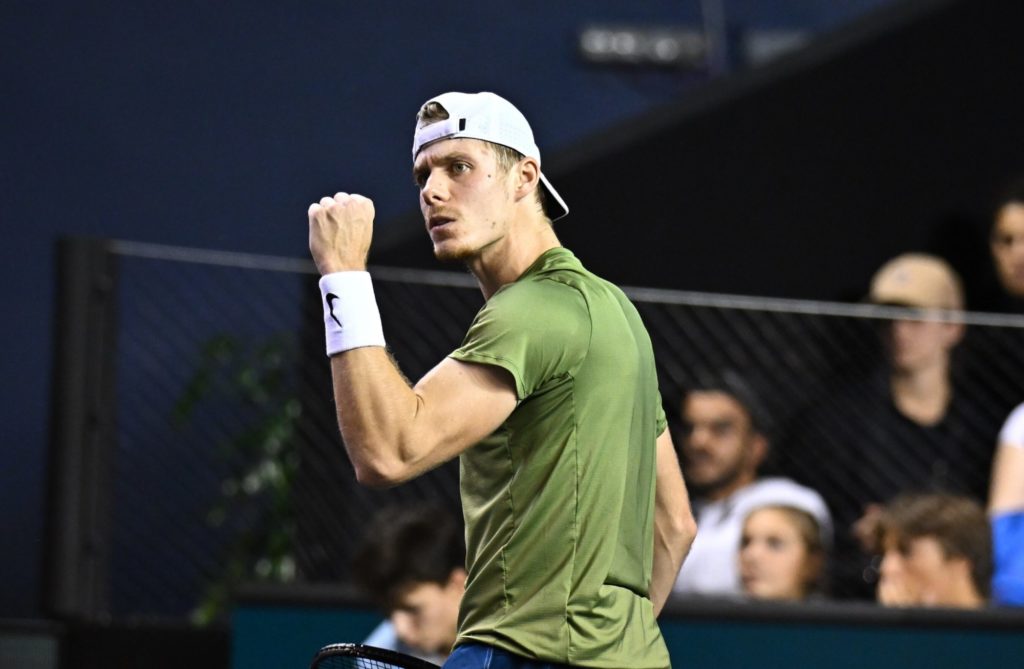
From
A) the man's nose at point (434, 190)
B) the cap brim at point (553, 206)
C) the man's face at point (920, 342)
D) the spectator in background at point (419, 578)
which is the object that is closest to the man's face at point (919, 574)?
the man's face at point (920, 342)

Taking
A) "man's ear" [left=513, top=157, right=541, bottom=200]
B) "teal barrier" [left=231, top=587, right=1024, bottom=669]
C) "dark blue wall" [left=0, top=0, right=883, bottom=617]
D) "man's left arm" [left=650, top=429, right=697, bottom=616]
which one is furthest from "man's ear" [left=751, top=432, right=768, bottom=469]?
"dark blue wall" [left=0, top=0, right=883, bottom=617]

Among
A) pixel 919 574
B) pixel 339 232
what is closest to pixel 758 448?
pixel 919 574

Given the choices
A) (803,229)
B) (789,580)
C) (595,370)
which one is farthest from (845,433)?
(595,370)

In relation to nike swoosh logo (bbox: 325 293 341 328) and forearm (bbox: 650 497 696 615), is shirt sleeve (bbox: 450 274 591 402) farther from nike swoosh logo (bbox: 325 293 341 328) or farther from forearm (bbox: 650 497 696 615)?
forearm (bbox: 650 497 696 615)

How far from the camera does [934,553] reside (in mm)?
5078

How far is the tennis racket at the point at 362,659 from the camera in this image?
8.54 feet

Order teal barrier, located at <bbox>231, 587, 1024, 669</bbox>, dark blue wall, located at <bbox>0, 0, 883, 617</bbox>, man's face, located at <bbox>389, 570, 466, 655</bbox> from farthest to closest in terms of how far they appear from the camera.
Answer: dark blue wall, located at <bbox>0, 0, 883, 617</bbox>, teal barrier, located at <bbox>231, 587, 1024, 669</bbox>, man's face, located at <bbox>389, 570, 466, 655</bbox>

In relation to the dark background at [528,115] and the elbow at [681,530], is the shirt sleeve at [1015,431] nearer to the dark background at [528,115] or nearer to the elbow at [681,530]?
the dark background at [528,115]

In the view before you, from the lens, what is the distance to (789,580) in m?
5.23

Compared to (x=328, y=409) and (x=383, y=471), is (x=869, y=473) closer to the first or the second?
(x=328, y=409)

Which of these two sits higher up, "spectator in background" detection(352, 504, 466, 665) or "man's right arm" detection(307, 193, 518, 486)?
"spectator in background" detection(352, 504, 466, 665)

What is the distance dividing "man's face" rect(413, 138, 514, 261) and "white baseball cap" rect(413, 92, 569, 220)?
0.05 feet

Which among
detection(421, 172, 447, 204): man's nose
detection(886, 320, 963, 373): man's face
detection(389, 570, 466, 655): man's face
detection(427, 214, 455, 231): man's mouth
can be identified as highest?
detection(886, 320, 963, 373): man's face

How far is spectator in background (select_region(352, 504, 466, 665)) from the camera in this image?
469 centimetres
